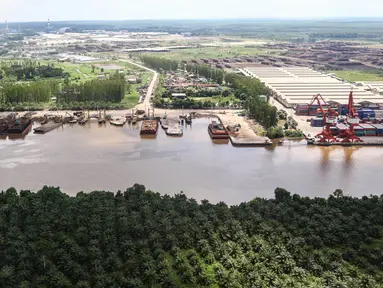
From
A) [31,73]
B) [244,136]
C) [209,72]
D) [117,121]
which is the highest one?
[209,72]

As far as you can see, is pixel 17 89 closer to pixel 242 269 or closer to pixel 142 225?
pixel 142 225

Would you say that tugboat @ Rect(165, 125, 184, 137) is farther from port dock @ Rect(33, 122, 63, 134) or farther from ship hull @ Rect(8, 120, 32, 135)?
ship hull @ Rect(8, 120, 32, 135)

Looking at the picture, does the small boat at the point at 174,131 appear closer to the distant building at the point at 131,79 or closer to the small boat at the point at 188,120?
the small boat at the point at 188,120

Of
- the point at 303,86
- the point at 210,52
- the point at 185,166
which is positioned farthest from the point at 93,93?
the point at 210,52

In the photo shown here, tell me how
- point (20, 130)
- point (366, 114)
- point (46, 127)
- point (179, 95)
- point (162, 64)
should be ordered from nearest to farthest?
point (20, 130)
point (46, 127)
point (366, 114)
point (179, 95)
point (162, 64)

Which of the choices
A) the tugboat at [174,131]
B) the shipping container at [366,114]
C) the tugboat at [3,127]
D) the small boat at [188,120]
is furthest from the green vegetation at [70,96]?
the shipping container at [366,114]

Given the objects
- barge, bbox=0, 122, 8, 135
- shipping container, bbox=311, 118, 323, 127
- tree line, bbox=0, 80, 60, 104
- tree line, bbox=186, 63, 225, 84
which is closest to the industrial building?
tree line, bbox=186, 63, 225, 84

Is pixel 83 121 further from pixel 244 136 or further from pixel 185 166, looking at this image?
pixel 244 136
